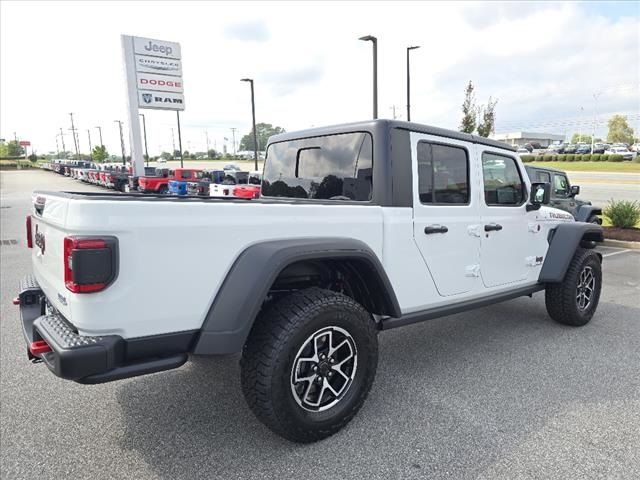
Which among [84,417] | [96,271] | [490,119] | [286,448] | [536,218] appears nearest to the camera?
[96,271]

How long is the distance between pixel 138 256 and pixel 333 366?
1338 millimetres

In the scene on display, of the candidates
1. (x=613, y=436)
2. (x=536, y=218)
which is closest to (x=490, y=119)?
(x=536, y=218)

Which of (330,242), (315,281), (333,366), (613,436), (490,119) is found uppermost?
(490,119)

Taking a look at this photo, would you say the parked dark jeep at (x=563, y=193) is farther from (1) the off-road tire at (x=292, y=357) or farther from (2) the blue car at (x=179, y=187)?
(2) the blue car at (x=179, y=187)

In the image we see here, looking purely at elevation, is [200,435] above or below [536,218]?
below

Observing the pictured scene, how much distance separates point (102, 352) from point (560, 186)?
384 inches

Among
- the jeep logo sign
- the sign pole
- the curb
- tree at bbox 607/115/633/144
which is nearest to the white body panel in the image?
the curb

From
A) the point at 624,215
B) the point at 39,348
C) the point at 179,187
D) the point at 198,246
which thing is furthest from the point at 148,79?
the point at 198,246

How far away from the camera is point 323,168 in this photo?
11.4 feet

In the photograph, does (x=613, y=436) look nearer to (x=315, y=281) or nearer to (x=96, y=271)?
(x=315, y=281)

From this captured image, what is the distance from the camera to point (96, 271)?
197 cm

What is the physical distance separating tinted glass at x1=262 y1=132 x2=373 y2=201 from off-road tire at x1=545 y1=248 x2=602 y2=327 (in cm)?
266

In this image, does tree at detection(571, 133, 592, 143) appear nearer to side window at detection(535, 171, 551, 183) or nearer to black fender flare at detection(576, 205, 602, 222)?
black fender flare at detection(576, 205, 602, 222)

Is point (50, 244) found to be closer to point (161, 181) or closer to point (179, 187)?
point (179, 187)
